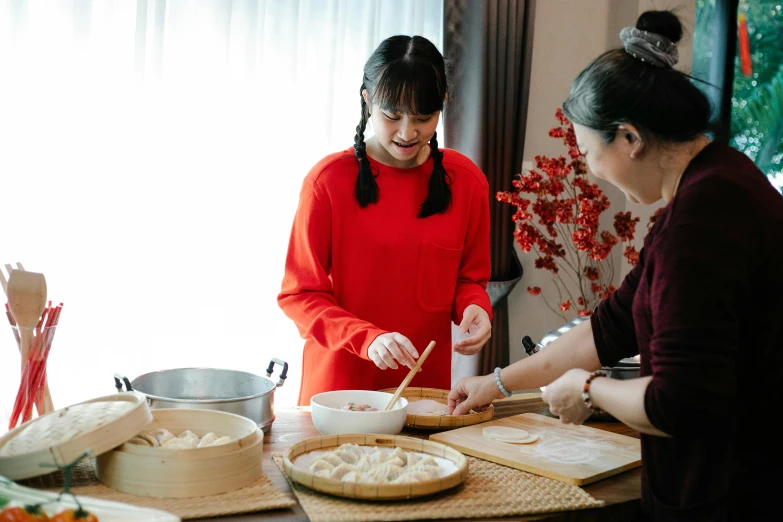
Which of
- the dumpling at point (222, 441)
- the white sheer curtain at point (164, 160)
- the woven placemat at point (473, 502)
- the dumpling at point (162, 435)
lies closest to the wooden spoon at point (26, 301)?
the dumpling at point (162, 435)

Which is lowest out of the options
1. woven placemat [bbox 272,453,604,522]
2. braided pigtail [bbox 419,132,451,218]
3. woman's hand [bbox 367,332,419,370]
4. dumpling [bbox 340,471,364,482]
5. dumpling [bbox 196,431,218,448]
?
woven placemat [bbox 272,453,604,522]

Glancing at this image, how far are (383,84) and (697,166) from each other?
0.95 m

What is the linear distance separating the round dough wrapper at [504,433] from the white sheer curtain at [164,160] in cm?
173

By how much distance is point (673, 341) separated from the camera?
1.18 metres

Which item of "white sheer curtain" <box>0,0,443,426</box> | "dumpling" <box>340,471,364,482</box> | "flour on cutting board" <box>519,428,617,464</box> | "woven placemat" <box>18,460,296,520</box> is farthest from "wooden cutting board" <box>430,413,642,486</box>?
"white sheer curtain" <box>0,0,443,426</box>

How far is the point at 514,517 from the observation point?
130 cm

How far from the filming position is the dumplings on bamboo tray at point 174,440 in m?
1.36

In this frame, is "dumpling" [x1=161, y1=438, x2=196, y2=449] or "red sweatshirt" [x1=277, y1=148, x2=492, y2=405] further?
"red sweatshirt" [x1=277, y1=148, x2=492, y2=405]

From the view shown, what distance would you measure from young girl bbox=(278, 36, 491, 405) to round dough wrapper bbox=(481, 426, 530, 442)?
291 millimetres

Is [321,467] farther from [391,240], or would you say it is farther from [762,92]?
[762,92]

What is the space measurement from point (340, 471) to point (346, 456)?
3.5 inches

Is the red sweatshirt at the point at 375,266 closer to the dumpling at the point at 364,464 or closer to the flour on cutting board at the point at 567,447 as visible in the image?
the flour on cutting board at the point at 567,447

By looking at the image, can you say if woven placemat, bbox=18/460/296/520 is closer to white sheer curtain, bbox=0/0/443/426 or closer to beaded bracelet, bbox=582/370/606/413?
beaded bracelet, bbox=582/370/606/413

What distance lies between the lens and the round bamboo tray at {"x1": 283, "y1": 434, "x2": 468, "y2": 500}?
1.30 m
